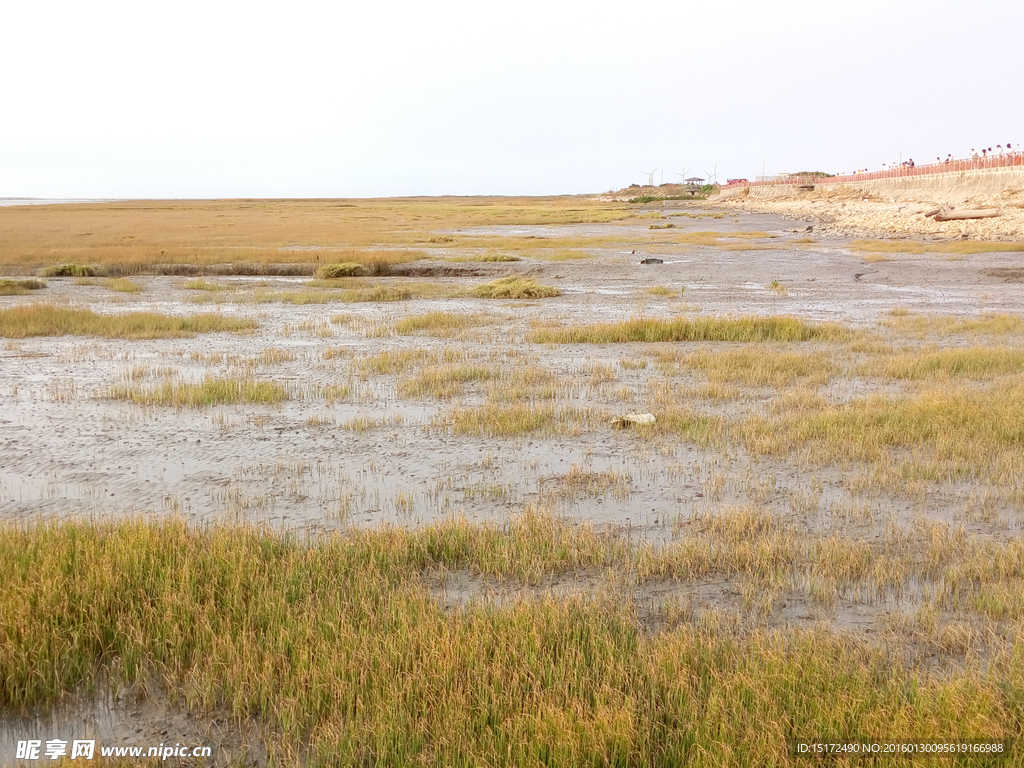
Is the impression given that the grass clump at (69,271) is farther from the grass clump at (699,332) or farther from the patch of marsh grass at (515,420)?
the patch of marsh grass at (515,420)

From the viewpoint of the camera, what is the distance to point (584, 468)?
8008 millimetres

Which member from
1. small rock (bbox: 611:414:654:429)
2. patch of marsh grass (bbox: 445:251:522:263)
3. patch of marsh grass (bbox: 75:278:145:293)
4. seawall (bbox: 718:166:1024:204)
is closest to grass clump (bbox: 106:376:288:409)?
small rock (bbox: 611:414:654:429)

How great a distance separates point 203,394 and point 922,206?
152ft

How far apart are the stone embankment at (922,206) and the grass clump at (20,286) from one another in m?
37.4

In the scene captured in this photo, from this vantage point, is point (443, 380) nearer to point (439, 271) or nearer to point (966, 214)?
point (439, 271)

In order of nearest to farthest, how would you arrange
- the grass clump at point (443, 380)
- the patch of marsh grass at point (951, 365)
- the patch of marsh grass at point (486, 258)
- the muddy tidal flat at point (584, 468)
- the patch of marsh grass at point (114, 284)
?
the muddy tidal flat at point (584, 468) < the grass clump at point (443, 380) < the patch of marsh grass at point (951, 365) < the patch of marsh grass at point (114, 284) < the patch of marsh grass at point (486, 258)

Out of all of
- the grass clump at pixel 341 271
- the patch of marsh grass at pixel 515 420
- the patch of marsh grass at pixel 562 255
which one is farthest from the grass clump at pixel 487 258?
the patch of marsh grass at pixel 515 420

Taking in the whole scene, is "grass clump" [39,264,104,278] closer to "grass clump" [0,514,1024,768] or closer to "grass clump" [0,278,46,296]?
"grass clump" [0,278,46,296]

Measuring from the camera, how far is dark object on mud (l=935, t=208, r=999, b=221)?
123ft

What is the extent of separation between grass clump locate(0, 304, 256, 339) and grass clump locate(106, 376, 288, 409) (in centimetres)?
542

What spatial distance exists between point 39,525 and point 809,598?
5.77 metres

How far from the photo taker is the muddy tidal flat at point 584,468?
4.29 m

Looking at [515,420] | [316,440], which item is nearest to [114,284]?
[316,440]

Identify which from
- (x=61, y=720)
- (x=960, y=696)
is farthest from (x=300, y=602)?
(x=960, y=696)
